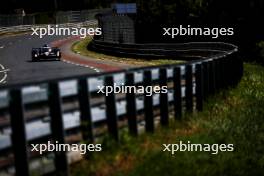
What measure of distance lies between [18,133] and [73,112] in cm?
113

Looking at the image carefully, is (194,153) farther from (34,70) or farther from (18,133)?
(34,70)

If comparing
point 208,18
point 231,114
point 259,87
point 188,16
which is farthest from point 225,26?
point 231,114

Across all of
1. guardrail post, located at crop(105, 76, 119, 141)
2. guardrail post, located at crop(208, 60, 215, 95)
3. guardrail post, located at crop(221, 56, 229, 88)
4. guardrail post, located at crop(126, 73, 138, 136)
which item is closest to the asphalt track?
guardrail post, located at crop(208, 60, 215, 95)

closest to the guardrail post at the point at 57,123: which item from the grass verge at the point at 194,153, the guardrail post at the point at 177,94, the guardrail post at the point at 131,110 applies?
the grass verge at the point at 194,153

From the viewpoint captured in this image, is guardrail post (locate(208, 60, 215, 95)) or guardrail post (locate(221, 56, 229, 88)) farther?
guardrail post (locate(221, 56, 229, 88))

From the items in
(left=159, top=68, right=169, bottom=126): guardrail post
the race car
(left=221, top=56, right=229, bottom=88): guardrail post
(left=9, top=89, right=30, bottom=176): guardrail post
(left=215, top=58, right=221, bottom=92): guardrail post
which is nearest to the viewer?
(left=9, top=89, right=30, bottom=176): guardrail post

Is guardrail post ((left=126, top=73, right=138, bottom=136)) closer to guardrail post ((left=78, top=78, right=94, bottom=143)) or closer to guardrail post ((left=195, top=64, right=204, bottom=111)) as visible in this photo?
guardrail post ((left=78, top=78, right=94, bottom=143))

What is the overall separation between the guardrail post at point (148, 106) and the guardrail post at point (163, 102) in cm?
46

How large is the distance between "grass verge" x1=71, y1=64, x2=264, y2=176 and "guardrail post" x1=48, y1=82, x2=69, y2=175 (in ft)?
0.78

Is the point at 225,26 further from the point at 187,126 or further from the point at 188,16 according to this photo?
the point at 187,126

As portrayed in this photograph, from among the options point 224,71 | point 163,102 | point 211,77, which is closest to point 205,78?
point 211,77

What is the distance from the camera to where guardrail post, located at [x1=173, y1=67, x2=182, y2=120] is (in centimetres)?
981

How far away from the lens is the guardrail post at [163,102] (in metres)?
9.23

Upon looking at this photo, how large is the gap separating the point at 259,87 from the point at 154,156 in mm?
8981
